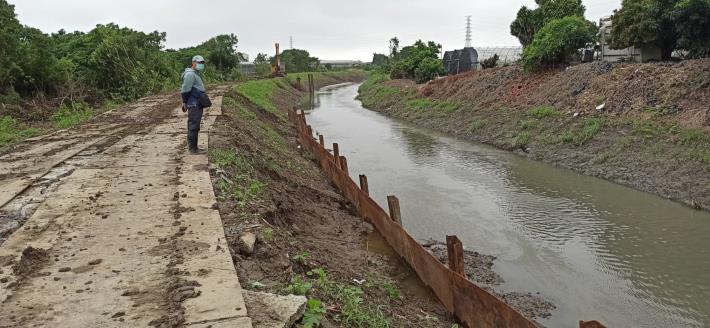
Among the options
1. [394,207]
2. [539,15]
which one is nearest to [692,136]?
[394,207]

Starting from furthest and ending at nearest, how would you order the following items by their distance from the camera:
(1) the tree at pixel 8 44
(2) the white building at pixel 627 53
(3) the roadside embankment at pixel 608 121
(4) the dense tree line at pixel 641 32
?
1. (2) the white building at pixel 627 53
2. (1) the tree at pixel 8 44
3. (4) the dense tree line at pixel 641 32
4. (3) the roadside embankment at pixel 608 121

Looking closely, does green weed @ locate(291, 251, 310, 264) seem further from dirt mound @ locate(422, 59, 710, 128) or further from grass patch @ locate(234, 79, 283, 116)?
grass patch @ locate(234, 79, 283, 116)

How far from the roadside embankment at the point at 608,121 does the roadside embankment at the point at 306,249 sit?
730 cm

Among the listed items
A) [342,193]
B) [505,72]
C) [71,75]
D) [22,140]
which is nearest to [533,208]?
[342,193]

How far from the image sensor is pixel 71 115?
17.3 meters

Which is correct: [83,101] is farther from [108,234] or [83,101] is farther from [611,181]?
[611,181]

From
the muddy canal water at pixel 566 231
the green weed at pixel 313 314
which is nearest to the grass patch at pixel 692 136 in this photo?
the muddy canal water at pixel 566 231

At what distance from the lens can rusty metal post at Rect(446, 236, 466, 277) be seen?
19.6 feet

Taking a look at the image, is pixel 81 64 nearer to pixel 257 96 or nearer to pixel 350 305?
pixel 257 96

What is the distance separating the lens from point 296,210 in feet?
29.7

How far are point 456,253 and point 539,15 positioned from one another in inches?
1089

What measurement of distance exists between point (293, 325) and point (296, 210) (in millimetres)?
5170

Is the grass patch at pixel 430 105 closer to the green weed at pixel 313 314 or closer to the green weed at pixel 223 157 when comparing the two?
the green weed at pixel 223 157

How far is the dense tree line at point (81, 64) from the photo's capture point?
709 inches
